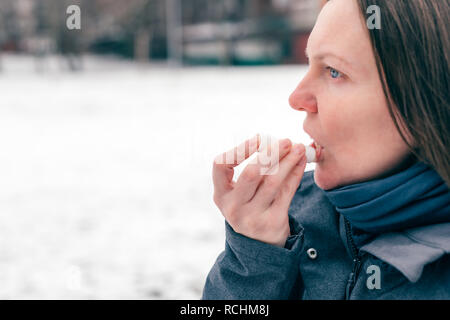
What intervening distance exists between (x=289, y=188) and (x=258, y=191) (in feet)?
0.26

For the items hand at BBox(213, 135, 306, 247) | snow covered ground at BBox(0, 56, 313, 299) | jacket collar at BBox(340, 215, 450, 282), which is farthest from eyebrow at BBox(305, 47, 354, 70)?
snow covered ground at BBox(0, 56, 313, 299)

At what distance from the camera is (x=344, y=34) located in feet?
3.60

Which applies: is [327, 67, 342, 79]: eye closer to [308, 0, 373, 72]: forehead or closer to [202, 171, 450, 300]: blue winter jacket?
[308, 0, 373, 72]: forehead

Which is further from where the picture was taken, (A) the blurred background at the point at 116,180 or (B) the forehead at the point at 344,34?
(A) the blurred background at the point at 116,180

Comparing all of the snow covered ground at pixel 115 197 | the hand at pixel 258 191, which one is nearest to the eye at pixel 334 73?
the hand at pixel 258 191

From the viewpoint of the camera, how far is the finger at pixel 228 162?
43.6 inches

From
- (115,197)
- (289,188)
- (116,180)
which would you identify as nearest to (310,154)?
(289,188)

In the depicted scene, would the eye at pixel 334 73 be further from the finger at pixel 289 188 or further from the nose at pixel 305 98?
the finger at pixel 289 188

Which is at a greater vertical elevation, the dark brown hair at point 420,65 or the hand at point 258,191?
the dark brown hair at point 420,65

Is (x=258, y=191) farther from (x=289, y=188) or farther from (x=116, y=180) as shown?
(x=116, y=180)

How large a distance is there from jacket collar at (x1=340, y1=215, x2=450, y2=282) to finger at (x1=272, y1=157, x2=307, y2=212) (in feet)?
0.62

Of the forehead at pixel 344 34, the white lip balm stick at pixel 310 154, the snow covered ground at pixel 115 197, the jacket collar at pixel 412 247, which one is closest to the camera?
the jacket collar at pixel 412 247

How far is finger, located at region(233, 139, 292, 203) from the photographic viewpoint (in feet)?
3.61
